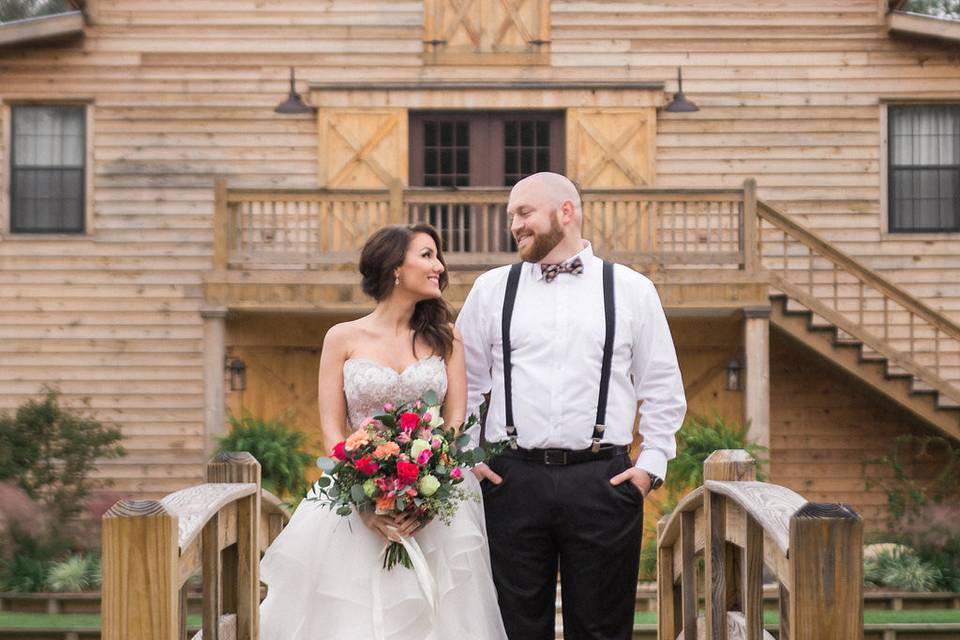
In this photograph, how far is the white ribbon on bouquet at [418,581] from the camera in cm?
514

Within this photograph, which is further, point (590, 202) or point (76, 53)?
point (76, 53)

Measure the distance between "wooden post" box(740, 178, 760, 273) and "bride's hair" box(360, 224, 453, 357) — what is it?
9.46 m

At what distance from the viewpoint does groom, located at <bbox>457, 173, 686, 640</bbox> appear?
5.06 meters

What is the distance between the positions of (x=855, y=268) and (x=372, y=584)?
10940mm

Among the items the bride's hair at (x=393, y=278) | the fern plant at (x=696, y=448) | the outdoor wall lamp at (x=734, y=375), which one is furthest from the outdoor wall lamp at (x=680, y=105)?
the bride's hair at (x=393, y=278)

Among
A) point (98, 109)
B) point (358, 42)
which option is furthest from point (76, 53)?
point (358, 42)

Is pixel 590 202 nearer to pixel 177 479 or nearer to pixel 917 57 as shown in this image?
pixel 917 57

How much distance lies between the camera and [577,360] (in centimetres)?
518

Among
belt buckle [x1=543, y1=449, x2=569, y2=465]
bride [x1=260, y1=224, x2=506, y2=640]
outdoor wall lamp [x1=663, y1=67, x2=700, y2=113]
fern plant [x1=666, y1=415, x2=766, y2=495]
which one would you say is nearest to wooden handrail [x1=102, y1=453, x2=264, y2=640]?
bride [x1=260, y1=224, x2=506, y2=640]

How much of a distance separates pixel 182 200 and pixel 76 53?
7.28 ft

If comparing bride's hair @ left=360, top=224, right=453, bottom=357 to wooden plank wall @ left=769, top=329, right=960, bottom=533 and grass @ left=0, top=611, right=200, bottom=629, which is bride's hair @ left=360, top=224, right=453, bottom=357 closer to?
grass @ left=0, top=611, right=200, bottom=629

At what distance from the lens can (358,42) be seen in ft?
55.7

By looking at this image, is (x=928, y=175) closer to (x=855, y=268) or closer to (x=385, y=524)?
(x=855, y=268)

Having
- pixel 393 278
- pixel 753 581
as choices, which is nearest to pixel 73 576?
Result: pixel 393 278
